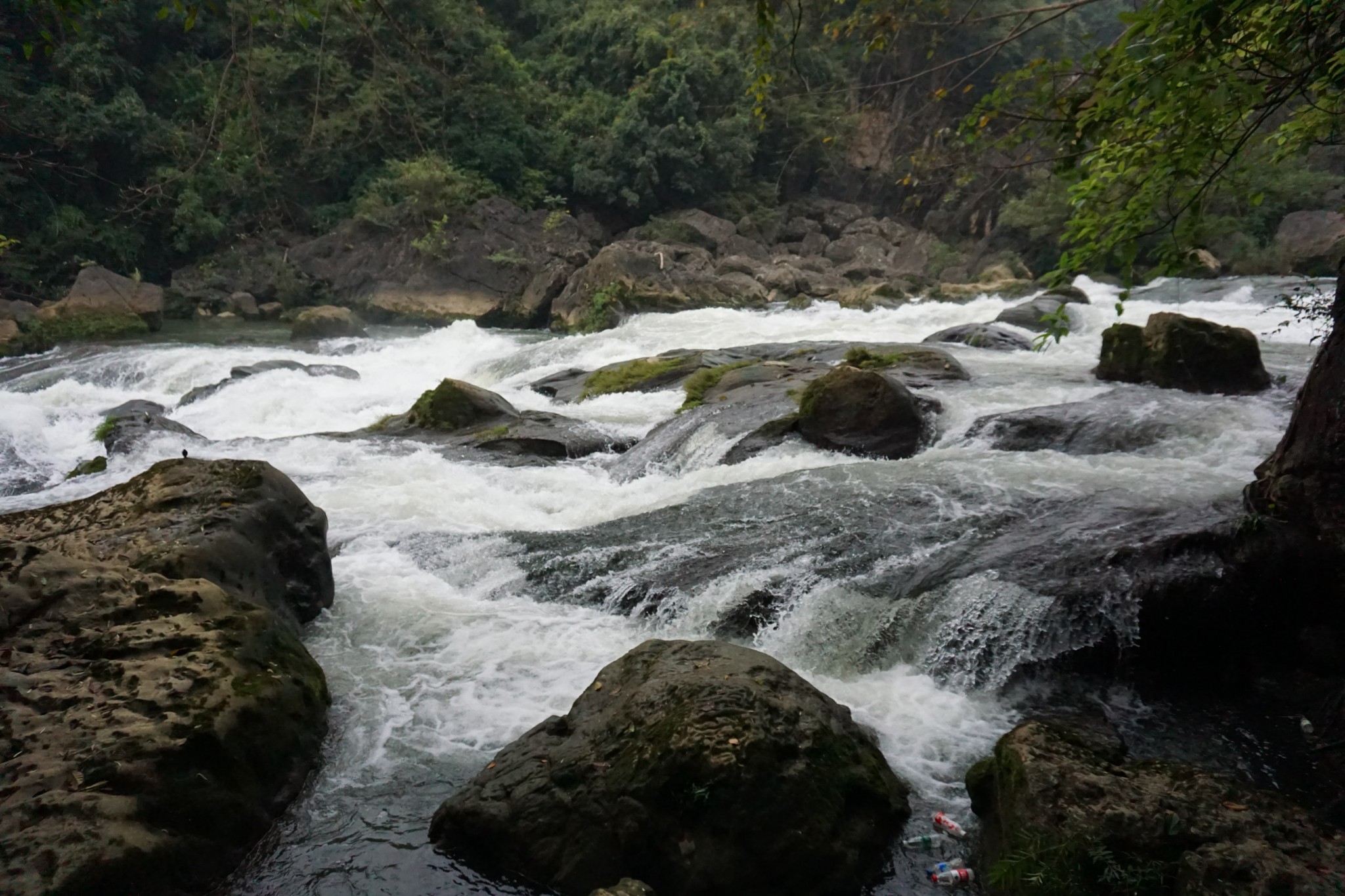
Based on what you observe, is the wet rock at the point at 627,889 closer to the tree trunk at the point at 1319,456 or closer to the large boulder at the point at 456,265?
the tree trunk at the point at 1319,456

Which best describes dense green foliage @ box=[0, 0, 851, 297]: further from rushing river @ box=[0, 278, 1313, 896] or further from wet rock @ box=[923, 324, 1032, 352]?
rushing river @ box=[0, 278, 1313, 896]

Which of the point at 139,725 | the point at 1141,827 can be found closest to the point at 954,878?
the point at 1141,827

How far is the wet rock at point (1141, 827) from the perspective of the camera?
2.60m

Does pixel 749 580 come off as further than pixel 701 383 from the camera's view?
No

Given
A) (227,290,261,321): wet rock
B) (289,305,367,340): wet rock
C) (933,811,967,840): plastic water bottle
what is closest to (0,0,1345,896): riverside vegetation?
(933,811,967,840): plastic water bottle

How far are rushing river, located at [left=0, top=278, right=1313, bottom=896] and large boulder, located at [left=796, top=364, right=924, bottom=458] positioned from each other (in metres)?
0.32

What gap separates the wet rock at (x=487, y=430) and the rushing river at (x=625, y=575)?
0.41 metres

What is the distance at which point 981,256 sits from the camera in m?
27.9

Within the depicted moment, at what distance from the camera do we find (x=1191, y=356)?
9023 mm

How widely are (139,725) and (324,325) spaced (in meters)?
18.5

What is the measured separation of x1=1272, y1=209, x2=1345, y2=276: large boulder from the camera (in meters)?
18.9

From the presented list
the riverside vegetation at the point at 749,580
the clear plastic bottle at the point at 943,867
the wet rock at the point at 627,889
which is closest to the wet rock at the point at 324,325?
the riverside vegetation at the point at 749,580

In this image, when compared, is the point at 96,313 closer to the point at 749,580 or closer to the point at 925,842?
the point at 749,580

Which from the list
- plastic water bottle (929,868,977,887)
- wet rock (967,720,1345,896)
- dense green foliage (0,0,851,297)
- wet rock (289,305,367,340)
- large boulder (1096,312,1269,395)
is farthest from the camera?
wet rock (289,305,367,340)
